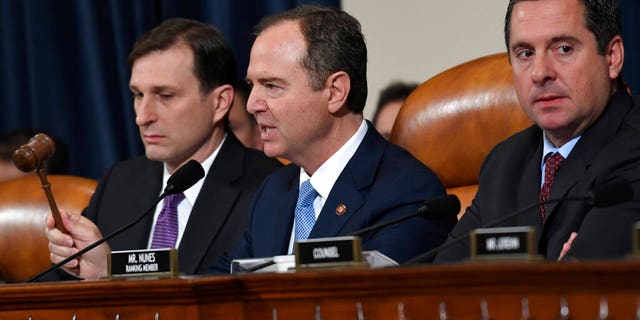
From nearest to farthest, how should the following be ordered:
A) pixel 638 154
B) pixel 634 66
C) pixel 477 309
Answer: pixel 477 309 → pixel 638 154 → pixel 634 66

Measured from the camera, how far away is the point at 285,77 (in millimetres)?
3092

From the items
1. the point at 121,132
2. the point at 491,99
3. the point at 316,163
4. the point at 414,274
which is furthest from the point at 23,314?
the point at 121,132

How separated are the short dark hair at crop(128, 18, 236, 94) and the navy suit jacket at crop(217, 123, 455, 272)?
0.76 m

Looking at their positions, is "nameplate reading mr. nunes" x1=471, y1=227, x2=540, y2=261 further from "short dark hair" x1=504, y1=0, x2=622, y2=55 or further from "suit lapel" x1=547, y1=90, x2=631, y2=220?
"short dark hair" x1=504, y1=0, x2=622, y2=55

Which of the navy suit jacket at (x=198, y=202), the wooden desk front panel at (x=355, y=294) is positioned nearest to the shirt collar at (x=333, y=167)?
the navy suit jacket at (x=198, y=202)

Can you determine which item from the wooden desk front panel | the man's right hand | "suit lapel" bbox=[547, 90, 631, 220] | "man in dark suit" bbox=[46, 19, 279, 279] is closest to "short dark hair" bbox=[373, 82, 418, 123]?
"man in dark suit" bbox=[46, 19, 279, 279]

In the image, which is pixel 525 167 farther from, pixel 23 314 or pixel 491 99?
pixel 23 314

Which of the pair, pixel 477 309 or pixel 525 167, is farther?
pixel 525 167

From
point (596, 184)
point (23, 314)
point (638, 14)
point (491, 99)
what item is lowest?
point (23, 314)

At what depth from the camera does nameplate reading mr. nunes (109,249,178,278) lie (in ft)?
6.75

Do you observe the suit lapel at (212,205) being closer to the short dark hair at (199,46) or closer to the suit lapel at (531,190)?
the short dark hair at (199,46)

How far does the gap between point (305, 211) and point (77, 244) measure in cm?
61

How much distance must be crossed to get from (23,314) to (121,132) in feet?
9.51

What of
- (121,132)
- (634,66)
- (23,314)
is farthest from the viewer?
(121,132)
